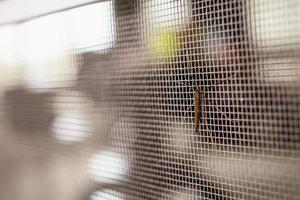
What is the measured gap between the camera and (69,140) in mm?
1103

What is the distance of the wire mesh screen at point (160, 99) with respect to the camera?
639mm

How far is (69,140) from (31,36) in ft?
1.31

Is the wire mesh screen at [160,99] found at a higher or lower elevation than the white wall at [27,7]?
lower

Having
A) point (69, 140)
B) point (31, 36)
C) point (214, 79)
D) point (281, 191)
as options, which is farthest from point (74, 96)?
point (281, 191)

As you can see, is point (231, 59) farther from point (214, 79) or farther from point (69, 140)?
point (69, 140)

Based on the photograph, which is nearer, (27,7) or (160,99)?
(160,99)

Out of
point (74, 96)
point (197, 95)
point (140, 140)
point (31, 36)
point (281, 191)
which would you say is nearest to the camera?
point (281, 191)

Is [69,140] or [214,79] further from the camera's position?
[69,140]

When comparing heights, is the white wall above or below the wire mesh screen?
above

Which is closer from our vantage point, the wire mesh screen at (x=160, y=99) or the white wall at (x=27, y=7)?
the wire mesh screen at (x=160, y=99)

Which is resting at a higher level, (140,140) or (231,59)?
(231,59)

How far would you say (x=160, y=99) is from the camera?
0.84m

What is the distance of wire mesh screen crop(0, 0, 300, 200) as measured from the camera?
64 centimetres

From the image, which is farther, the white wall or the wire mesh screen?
the white wall
